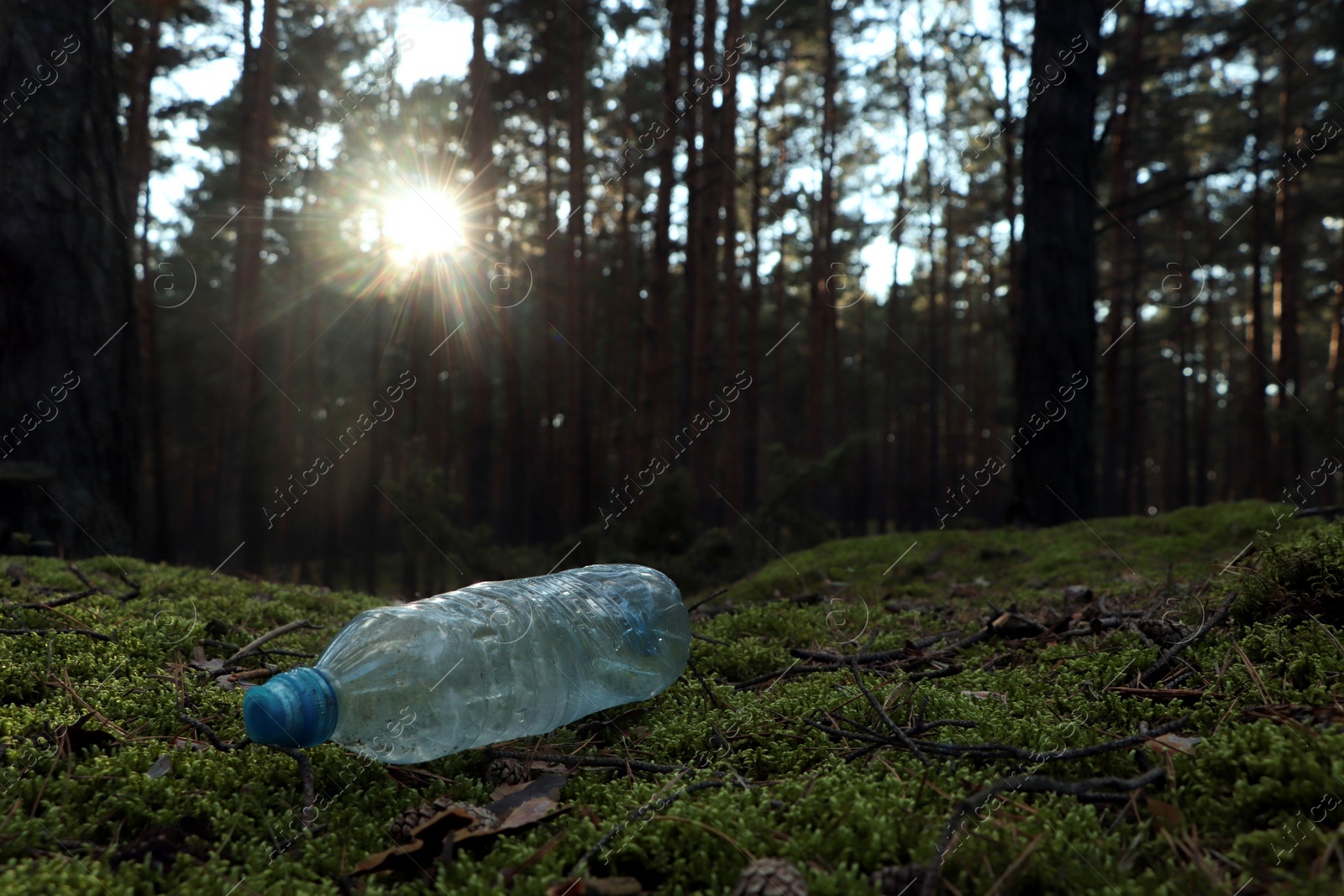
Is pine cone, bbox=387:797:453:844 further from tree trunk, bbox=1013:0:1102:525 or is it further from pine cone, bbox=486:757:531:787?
tree trunk, bbox=1013:0:1102:525

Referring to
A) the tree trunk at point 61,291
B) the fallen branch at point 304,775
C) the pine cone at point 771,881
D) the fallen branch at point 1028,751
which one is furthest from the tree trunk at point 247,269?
the pine cone at point 771,881

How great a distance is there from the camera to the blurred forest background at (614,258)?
21.9 ft

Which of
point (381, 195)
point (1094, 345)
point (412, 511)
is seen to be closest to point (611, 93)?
point (381, 195)

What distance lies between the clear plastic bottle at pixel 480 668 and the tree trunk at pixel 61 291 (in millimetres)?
3614

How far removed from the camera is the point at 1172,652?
2078mm

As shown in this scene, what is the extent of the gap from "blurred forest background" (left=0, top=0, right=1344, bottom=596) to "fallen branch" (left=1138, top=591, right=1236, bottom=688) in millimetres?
4676

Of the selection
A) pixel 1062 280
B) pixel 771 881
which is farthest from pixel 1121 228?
pixel 771 881

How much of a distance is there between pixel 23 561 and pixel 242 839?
9.26ft

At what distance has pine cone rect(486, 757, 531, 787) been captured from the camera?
1.78m

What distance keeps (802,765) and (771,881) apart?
1.94ft

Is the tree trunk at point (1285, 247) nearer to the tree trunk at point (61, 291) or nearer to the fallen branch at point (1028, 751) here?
the fallen branch at point (1028, 751)

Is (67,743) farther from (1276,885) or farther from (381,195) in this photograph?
(381,195)

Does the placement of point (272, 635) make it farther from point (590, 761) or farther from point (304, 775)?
point (590, 761)

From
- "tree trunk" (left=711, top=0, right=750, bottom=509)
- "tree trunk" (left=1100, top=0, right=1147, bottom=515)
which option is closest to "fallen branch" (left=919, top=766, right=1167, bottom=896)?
"tree trunk" (left=711, top=0, right=750, bottom=509)
